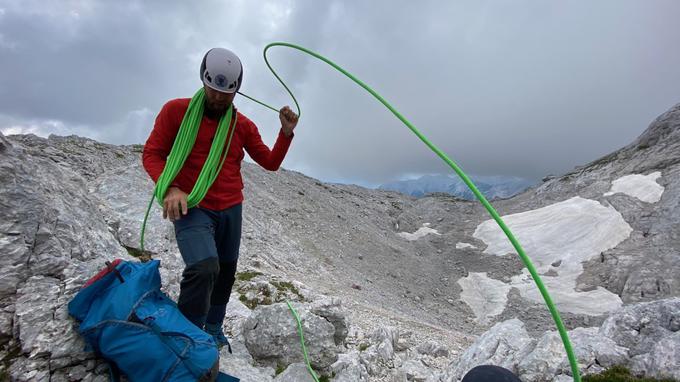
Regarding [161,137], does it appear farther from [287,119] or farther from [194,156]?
[287,119]

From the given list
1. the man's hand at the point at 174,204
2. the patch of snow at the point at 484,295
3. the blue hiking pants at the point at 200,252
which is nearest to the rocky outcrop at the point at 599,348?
→ the blue hiking pants at the point at 200,252

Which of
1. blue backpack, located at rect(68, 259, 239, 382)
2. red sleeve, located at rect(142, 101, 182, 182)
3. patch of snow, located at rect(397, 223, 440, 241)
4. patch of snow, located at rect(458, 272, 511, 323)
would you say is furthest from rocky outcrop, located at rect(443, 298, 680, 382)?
patch of snow, located at rect(397, 223, 440, 241)

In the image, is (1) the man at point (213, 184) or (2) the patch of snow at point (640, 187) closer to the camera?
(1) the man at point (213, 184)

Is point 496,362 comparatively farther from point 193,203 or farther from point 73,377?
point 73,377

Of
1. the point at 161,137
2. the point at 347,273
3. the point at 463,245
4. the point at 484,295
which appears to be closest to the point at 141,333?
the point at 161,137

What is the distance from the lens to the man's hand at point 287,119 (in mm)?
5176

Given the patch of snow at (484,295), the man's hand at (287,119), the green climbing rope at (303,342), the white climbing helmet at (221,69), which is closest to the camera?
Answer: the white climbing helmet at (221,69)

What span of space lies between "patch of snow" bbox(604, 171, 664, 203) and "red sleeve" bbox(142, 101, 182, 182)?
126 ft

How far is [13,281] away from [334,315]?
188 inches

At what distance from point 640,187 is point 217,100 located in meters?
40.5

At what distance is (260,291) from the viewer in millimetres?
9328

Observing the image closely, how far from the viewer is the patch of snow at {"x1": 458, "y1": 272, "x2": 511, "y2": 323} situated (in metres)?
24.8

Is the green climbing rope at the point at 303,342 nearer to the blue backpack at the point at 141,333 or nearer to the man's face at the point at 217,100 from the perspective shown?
the blue backpack at the point at 141,333

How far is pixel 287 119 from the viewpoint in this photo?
5215 mm
